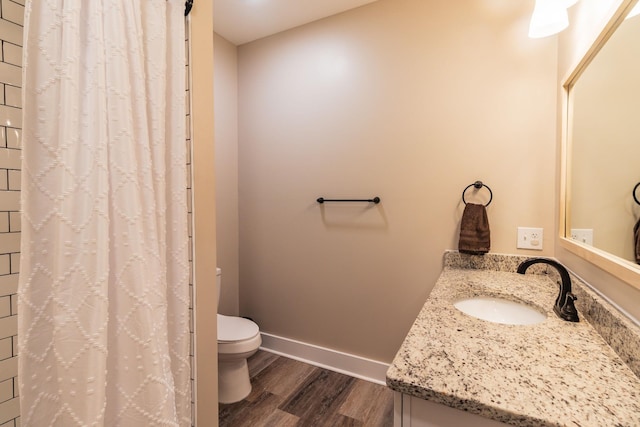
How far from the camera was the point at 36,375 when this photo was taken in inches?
26.6

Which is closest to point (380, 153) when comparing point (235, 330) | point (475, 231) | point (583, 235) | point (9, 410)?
point (475, 231)

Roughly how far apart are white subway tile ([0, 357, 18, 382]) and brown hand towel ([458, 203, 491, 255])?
189 centimetres

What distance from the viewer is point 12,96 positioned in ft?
2.74

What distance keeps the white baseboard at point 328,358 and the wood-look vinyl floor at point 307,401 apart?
0.05 meters

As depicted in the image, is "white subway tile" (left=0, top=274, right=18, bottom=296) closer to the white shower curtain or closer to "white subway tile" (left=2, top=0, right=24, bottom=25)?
the white shower curtain

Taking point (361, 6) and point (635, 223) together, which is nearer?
point (635, 223)

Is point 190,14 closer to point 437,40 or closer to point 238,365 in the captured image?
point 437,40

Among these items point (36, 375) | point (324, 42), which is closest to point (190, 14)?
point (36, 375)

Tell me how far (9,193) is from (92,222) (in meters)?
0.38

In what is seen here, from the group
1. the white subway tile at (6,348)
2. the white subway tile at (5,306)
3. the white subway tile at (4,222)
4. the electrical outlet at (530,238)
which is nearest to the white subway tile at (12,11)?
the white subway tile at (4,222)

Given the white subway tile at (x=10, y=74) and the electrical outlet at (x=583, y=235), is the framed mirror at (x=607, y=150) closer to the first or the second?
the electrical outlet at (x=583, y=235)

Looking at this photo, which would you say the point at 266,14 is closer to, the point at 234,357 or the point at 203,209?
the point at 203,209

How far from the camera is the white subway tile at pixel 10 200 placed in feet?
2.70

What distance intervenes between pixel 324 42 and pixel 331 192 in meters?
1.09
